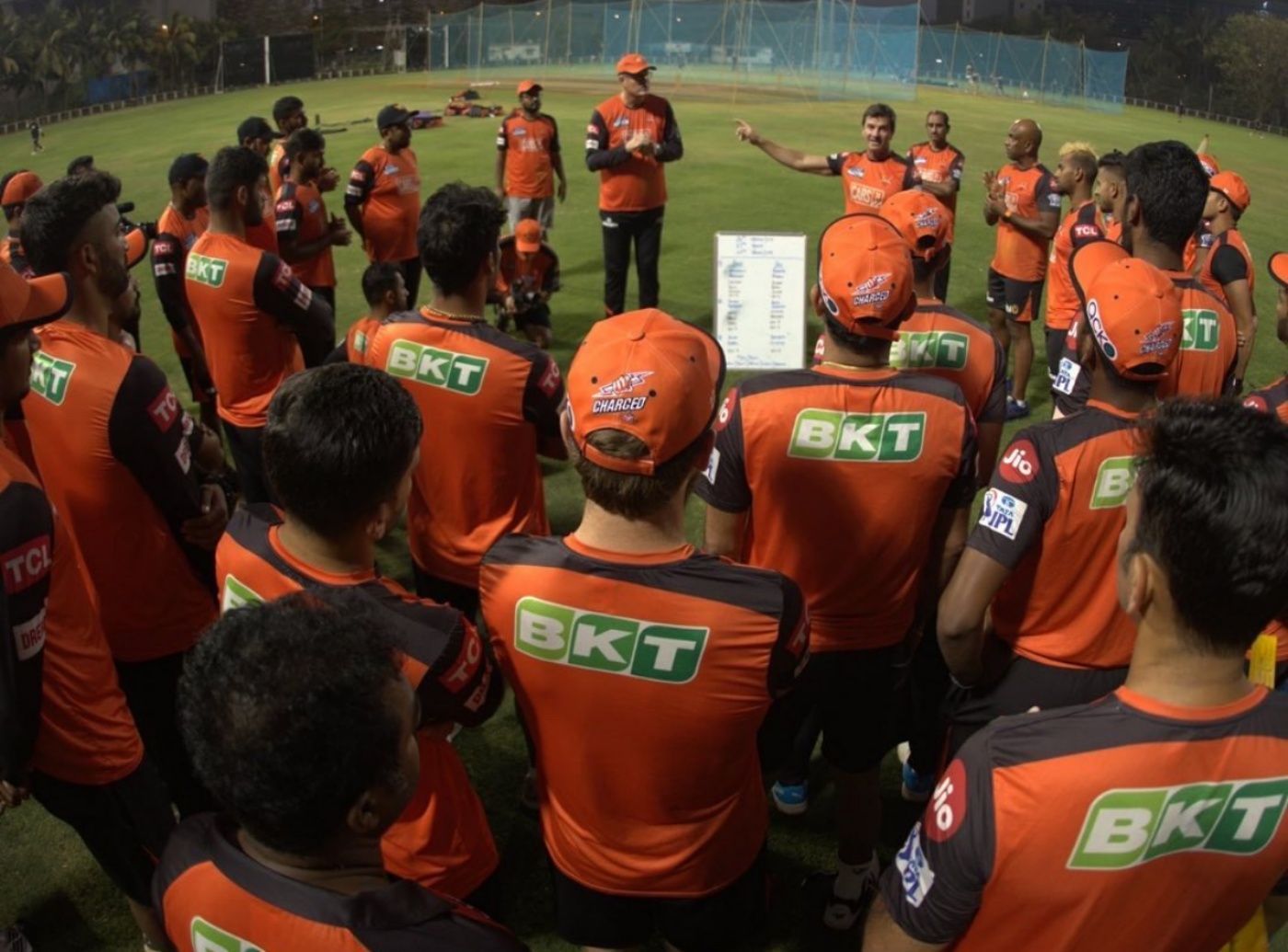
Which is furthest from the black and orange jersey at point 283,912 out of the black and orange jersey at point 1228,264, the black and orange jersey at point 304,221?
the black and orange jersey at point 304,221

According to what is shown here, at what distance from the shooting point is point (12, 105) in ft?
152

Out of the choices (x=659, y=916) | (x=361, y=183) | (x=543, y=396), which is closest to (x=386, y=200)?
(x=361, y=183)

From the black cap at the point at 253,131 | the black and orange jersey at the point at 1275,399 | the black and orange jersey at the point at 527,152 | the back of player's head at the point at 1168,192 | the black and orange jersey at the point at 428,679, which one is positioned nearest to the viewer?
the black and orange jersey at the point at 428,679

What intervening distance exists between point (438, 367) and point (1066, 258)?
5912 mm

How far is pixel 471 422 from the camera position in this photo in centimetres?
408

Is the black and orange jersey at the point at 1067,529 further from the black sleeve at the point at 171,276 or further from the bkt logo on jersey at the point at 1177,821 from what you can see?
the black sleeve at the point at 171,276

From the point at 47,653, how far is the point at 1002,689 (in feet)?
9.87

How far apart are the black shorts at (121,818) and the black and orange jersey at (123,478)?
2.15ft

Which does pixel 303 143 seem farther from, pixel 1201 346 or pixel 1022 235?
pixel 1201 346

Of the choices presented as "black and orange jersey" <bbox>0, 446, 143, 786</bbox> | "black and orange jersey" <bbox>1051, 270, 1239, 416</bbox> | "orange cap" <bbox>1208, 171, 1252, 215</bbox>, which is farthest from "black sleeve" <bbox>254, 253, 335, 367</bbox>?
"orange cap" <bbox>1208, 171, 1252, 215</bbox>

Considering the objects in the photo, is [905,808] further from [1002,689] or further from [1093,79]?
[1093,79]

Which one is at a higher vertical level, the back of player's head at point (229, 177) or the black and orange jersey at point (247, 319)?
the back of player's head at point (229, 177)

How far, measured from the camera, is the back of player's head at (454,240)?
4117mm

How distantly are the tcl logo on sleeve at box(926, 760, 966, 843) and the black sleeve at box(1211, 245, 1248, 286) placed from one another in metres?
5.76
